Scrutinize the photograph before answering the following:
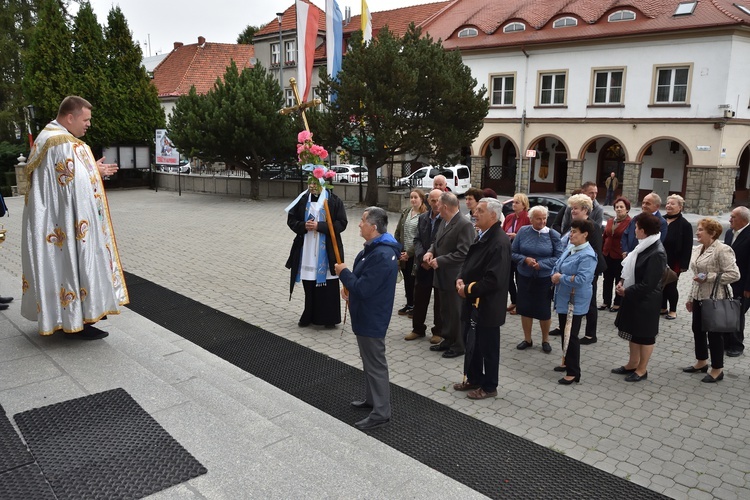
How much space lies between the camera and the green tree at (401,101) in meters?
20.1

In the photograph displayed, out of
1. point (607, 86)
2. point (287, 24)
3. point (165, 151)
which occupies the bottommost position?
point (165, 151)

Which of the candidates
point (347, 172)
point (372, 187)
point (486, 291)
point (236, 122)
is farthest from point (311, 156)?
point (347, 172)

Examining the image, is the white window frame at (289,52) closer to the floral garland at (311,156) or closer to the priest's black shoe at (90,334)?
the floral garland at (311,156)

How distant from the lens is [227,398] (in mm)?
4492

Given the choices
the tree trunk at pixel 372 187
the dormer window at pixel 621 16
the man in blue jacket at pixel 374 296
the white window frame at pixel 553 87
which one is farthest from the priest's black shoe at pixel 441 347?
the dormer window at pixel 621 16

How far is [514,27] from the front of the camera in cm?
3073

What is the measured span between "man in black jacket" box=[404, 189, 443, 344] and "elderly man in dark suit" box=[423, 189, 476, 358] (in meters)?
0.24

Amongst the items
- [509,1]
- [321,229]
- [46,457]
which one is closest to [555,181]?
[509,1]

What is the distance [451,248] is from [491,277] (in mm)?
1428

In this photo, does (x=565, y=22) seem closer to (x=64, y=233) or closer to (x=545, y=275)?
(x=545, y=275)

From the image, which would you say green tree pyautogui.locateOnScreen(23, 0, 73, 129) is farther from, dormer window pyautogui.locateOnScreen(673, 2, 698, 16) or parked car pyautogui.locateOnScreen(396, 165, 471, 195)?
dormer window pyautogui.locateOnScreen(673, 2, 698, 16)

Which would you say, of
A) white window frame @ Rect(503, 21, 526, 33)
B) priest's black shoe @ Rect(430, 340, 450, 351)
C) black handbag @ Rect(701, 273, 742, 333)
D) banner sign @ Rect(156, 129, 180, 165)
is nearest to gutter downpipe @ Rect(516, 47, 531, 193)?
white window frame @ Rect(503, 21, 526, 33)

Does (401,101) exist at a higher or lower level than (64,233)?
higher

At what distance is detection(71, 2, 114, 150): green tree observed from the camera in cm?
2831
